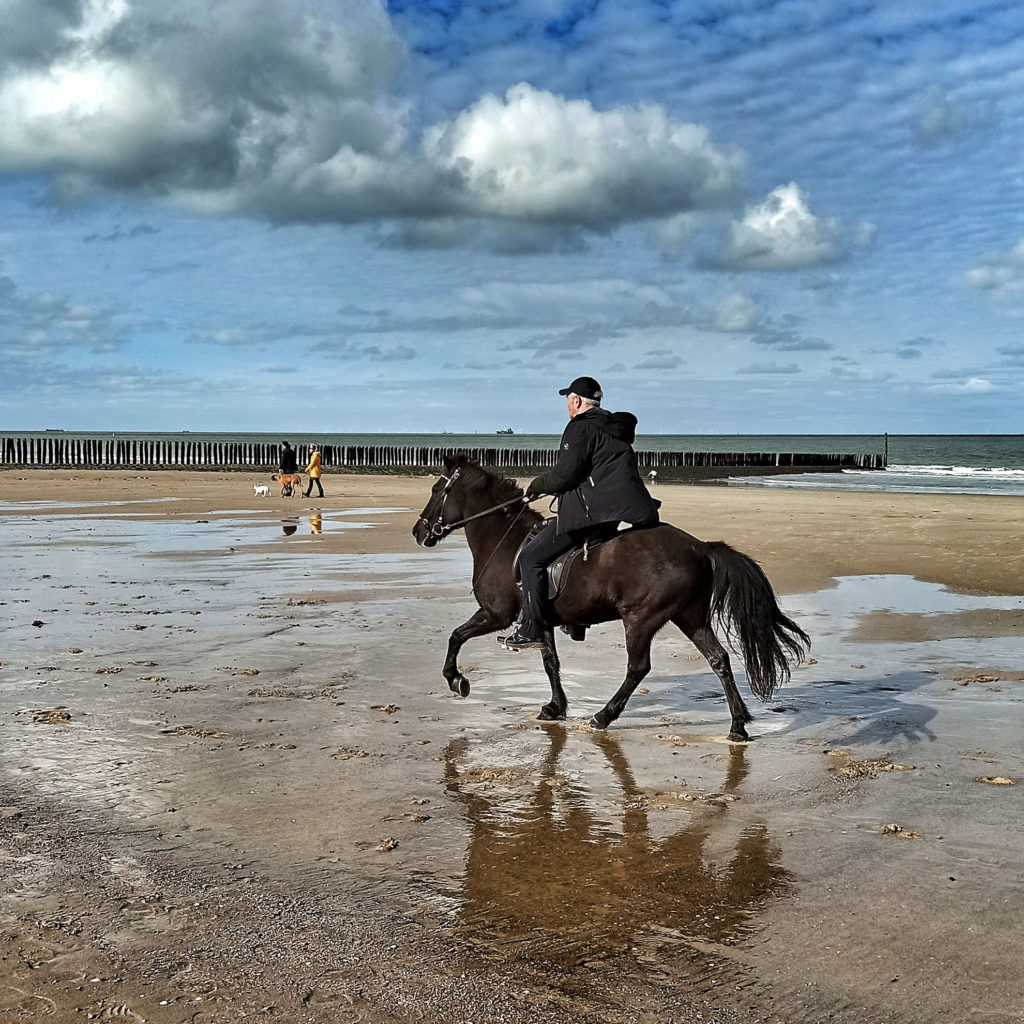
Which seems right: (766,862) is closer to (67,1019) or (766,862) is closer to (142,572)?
(67,1019)

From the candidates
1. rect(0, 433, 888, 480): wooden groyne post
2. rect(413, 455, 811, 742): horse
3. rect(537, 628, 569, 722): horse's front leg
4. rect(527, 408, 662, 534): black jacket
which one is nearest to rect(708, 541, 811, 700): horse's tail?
rect(413, 455, 811, 742): horse

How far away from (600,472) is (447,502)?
1.61m

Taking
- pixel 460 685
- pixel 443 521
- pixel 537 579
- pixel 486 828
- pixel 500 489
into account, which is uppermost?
pixel 500 489

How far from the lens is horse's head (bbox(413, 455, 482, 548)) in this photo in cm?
853

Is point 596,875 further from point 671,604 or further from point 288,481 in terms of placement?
point 288,481

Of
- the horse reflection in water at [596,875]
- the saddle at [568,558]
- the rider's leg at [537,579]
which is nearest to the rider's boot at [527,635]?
the rider's leg at [537,579]

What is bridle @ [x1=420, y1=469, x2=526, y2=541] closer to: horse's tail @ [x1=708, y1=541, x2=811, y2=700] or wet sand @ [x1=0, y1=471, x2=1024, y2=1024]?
wet sand @ [x1=0, y1=471, x2=1024, y2=1024]

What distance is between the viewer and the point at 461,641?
817cm

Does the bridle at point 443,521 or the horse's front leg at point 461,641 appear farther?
the bridle at point 443,521

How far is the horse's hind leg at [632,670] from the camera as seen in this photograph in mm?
7297

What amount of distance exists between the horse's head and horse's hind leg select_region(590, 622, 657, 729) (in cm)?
185

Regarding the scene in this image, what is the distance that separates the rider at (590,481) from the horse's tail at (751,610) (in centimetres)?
64

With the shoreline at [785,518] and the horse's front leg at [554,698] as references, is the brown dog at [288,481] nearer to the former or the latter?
the shoreline at [785,518]

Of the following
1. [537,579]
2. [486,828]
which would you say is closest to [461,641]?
[537,579]
